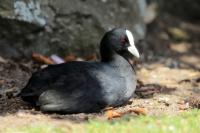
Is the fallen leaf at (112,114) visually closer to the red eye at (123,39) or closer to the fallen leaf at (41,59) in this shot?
the red eye at (123,39)

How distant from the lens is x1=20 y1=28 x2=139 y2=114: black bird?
7.84 m

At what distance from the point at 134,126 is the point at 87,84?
1189mm

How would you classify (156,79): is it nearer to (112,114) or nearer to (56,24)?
(56,24)

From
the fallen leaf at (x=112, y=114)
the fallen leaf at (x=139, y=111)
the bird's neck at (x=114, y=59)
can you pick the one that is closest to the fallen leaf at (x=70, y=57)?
the bird's neck at (x=114, y=59)

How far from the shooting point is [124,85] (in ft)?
27.1

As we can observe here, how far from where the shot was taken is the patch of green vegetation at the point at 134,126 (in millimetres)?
6844

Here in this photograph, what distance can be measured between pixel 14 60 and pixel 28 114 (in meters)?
3.27

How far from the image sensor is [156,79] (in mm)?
10984

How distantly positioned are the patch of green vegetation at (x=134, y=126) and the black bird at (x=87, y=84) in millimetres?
572

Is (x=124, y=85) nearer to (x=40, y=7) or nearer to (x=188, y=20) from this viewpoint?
(x=40, y=7)

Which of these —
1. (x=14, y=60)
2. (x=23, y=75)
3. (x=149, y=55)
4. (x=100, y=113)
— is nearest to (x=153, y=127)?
(x=100, y=113)

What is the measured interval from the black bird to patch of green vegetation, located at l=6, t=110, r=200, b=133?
572 mm

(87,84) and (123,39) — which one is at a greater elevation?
(123,39)

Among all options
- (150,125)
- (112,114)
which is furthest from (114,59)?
(150,125)
